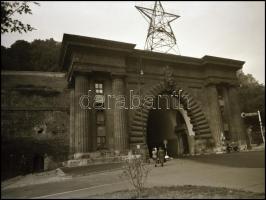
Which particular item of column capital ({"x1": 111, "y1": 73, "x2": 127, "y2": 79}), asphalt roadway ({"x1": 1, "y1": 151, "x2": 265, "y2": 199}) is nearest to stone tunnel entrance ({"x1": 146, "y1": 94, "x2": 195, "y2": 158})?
column capital ({"x1": 111, "y1": 73, "x2": 127, "y2": 79})

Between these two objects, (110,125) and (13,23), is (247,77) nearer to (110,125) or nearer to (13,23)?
(110,125)

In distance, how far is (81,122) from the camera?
22.8m

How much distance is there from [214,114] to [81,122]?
15120 millimetres

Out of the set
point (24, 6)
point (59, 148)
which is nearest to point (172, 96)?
point (59, 148)

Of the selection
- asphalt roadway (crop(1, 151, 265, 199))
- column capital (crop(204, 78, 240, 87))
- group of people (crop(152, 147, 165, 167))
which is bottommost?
asphalt roadway (crop(1, 151, 265, 199))

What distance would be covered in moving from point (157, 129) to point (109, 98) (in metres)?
13.2

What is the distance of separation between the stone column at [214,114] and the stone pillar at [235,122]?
2.23m

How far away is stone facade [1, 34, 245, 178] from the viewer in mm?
23828

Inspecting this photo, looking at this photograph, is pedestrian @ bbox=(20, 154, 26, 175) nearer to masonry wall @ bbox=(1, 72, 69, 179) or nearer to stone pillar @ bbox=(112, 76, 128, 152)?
masonry wall @ bbox=(1, 72, 69, 179)

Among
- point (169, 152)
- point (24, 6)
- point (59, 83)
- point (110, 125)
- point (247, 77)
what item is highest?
point (247, 77)

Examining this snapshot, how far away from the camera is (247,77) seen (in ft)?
205

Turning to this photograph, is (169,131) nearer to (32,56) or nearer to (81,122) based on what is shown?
(81,122)

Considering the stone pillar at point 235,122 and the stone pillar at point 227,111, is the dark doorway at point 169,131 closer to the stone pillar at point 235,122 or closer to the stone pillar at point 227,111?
the stone pillar at point 227,111

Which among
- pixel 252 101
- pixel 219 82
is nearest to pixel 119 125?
pixel 219 82
